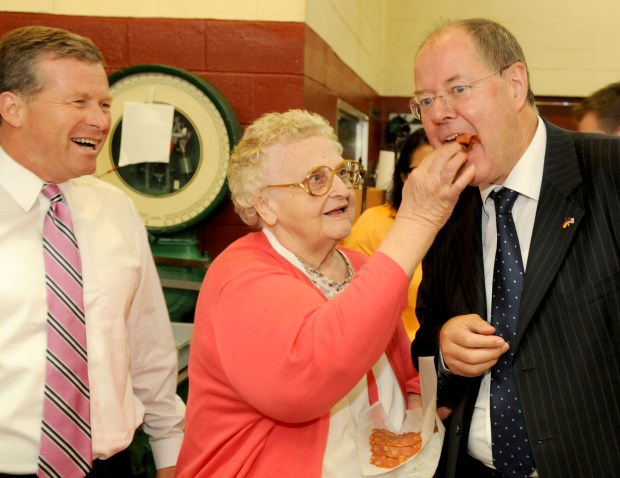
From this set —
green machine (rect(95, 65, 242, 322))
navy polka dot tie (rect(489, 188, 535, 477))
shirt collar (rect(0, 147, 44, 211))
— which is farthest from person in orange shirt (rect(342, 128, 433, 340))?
shirt collar (rect(0, 147, 44, 211))

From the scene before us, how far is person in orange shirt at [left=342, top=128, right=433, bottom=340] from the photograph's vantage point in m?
2.68

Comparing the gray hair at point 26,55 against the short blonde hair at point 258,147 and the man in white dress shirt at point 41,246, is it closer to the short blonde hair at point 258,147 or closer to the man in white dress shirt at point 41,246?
the man in white dress shirt at point 41,246

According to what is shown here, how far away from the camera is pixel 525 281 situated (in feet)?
4.64

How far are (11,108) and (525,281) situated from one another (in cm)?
133

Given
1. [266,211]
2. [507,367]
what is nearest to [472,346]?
[507,367]

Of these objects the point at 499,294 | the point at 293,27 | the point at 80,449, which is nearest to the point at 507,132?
the point at 499,294

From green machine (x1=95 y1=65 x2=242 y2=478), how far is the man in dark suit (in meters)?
1.21

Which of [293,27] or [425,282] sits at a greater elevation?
[293,27]

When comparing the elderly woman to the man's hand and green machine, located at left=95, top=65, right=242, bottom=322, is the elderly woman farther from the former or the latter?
green machine, located at left=95, top=65, right=242, bottom=322

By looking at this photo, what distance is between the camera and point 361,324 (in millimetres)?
1278

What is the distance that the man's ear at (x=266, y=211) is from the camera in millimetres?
1668

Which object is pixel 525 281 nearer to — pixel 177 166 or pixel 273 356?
pixel 273 356

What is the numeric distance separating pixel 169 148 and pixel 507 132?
5.16 feet

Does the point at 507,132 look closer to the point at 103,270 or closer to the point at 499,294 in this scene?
the point at 499,294
